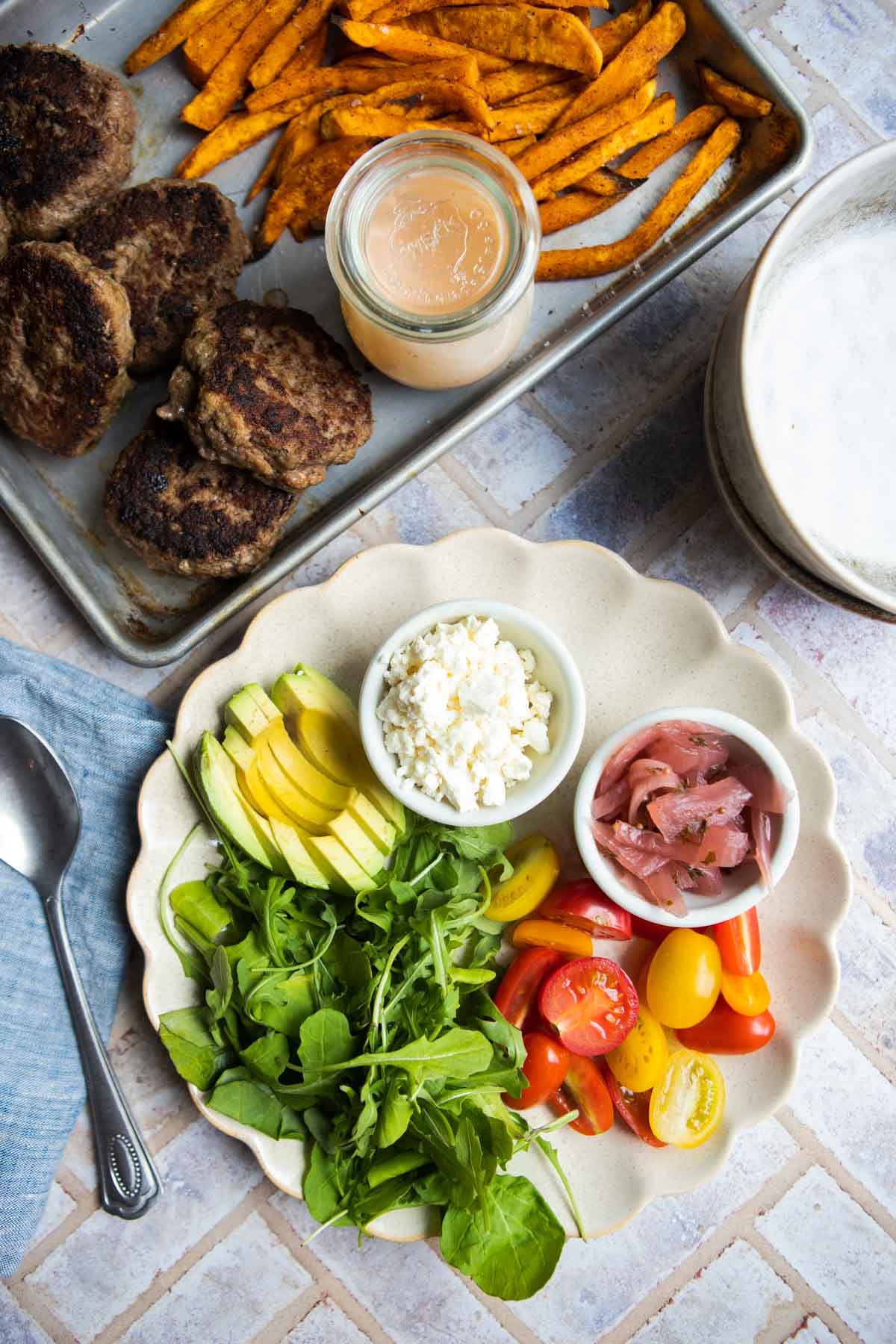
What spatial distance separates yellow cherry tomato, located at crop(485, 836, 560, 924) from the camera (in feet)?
6.28

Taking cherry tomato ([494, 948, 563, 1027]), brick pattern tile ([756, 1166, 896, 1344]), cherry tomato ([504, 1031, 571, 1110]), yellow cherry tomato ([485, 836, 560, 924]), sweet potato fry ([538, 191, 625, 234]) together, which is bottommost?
brick pattern tile ([756, 1166, 896, 1344])

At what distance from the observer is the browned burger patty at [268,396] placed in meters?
1.78

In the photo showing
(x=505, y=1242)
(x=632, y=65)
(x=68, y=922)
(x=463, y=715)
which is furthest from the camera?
(x=68, y=922)

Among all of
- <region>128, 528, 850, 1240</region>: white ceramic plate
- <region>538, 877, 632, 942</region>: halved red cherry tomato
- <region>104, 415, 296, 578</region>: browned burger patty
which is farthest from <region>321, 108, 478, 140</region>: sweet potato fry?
<region>538, 877, 632, 942</region>: halved red cherry tomato

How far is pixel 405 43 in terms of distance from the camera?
1.89 m

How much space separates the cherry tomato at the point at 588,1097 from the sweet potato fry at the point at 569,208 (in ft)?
5.40

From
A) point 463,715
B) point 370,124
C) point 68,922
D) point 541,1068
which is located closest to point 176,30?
point 370,124

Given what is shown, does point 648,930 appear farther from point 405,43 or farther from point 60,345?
point 405,43

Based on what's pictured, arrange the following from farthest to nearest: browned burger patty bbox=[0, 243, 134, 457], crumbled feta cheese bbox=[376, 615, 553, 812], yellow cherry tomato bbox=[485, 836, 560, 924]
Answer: yellow cherry tomato bbox=[485, 836, 560, 924] < browned burger patty bbox=[0, 243, 134, 457] < crumbled feta cheese bbox=[376, 615, 553, 812]

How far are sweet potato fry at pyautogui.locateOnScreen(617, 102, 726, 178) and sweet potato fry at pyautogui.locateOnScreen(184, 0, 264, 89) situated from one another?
0.80 m

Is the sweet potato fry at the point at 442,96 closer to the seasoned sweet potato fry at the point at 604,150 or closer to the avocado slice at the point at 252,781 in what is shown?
the seasoned sweet potato fry at the point at 604,150

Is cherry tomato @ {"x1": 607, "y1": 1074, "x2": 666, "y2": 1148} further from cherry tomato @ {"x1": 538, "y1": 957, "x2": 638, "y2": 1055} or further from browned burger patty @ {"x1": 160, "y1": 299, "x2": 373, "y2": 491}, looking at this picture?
browned burger patty @ {"x1": 160, "y1": 299, "x2": 373, "y2": 491}

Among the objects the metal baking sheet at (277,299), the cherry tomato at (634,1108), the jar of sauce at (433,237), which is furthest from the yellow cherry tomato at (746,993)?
the jar of sauce at (433,237)

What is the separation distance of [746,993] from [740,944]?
0.31ft
